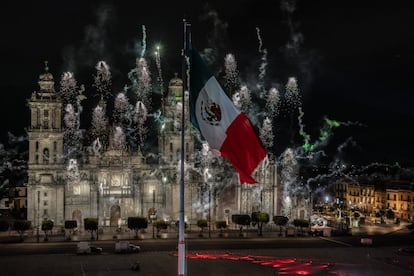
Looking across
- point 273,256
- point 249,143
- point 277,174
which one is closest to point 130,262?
point 273,256

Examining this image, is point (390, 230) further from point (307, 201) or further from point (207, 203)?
point (207, 203)

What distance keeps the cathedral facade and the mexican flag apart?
2455 inches

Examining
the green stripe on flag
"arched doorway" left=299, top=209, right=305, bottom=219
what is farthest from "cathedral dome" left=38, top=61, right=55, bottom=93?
the green stripe on flag

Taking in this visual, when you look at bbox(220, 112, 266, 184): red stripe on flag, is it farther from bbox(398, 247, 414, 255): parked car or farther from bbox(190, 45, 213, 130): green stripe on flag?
bbox(398, 247, 414, 255): parked car

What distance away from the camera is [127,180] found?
91375 millimetres

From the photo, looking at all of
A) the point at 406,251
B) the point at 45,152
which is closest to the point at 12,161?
the point at 45,152

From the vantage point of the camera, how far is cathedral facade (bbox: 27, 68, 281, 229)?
8731 cm

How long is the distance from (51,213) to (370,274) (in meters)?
53.0

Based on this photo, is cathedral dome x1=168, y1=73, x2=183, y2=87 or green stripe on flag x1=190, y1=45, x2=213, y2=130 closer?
green stripe on flag x1=190, y1=45, x2=213, y2=130

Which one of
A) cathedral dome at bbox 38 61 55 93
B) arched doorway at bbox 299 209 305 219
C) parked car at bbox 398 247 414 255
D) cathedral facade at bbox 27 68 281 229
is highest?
cathedral dome at bbox 38 61 55 93

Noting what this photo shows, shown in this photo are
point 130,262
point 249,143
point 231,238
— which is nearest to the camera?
point 249,143

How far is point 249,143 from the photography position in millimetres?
24375

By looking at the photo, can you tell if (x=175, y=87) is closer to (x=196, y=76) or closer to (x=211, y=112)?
(x=196, y=76)

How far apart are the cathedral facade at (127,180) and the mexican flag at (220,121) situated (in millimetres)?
62369
